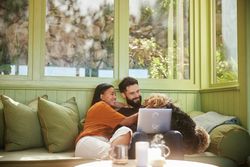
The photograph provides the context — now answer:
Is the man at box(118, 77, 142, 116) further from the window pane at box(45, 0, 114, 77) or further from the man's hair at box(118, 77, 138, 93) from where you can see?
the window pane at box(45, 0, 114, 77)

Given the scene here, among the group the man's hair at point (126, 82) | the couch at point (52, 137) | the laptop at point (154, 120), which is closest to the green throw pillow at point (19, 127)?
the couch at point (52, 137)

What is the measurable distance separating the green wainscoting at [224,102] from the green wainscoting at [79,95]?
0.12 metres

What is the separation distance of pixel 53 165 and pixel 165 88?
5.30 ft

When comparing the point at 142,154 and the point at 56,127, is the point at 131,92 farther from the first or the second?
the point at 142,154

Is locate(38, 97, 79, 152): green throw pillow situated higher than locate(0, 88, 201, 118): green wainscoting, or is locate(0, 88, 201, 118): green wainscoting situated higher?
locate(0, 88, 201, 118): green wainscoting

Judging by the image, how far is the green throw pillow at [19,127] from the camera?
2.91 metres

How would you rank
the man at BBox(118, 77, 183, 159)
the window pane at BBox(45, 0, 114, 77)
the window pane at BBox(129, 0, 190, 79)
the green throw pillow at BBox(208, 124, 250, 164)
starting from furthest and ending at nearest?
the window pane at BBox(129, 0, 190, 79) → the window pane at BBox(45, 0, 114, 77) → the green throw pillow at BBox(208, 124, 250, 164) → the man at BBox(118, 77, 183, 159)

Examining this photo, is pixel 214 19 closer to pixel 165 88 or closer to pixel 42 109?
pixel 165 88

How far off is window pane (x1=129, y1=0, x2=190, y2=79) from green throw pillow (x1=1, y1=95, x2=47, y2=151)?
3.91ft

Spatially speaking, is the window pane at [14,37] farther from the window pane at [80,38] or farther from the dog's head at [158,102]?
the dog's head at [158,102]

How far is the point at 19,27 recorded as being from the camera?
3.39 m

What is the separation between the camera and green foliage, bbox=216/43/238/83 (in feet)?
11.0

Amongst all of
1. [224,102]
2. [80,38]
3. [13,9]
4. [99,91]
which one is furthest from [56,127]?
[224,102]

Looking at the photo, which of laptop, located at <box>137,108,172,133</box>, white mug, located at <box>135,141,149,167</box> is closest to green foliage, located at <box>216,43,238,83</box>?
laptop, located at <box>137,108,172,133</box>
